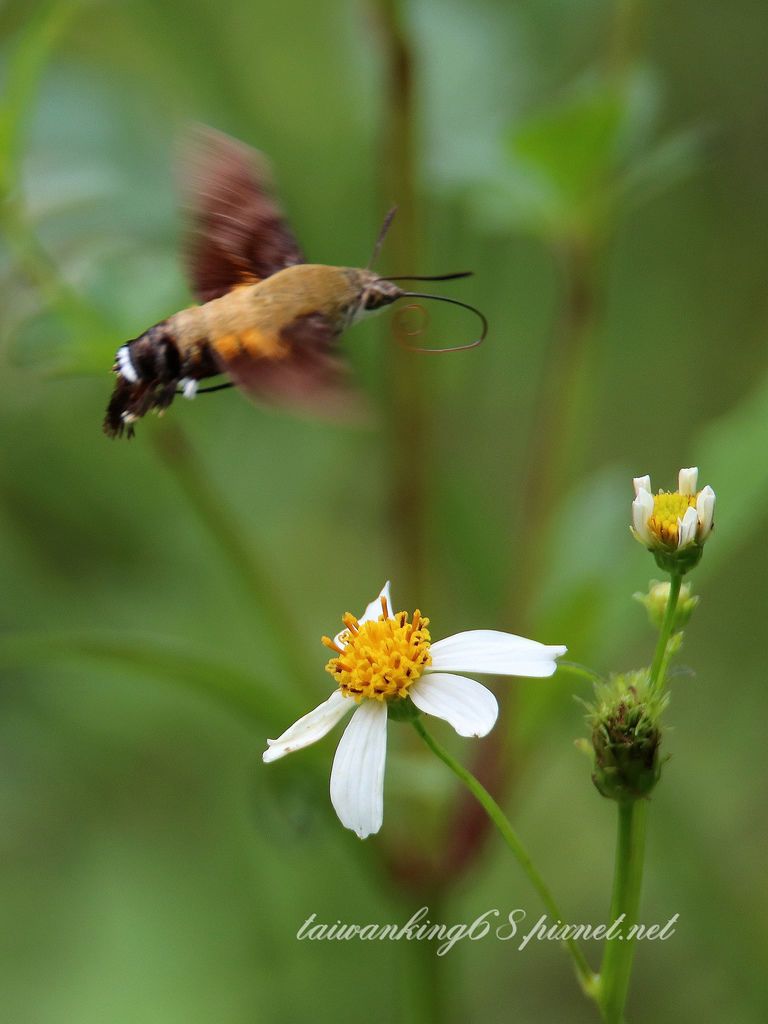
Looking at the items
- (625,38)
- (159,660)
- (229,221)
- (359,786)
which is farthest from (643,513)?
(625,38)

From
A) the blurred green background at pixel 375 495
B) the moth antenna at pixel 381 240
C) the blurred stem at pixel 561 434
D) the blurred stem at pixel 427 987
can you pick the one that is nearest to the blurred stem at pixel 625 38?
the blurred green background at pixel 375 495

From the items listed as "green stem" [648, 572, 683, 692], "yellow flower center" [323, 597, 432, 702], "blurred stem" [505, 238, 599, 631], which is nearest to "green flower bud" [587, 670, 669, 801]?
"green stem" [648, 572, 683, 692]

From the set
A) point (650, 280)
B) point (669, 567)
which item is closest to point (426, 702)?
point (669, 567)

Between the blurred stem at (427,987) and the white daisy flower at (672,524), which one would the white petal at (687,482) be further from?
the blurred stem at (427,987)

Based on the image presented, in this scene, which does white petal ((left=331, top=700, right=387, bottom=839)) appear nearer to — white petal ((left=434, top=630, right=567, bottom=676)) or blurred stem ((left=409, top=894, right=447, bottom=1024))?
white petal ((left=434, top=630, right=567, bottom=676))

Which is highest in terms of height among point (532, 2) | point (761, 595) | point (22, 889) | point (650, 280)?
point (532, 2)

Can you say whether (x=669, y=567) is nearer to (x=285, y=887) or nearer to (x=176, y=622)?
(x=285, y=887)
